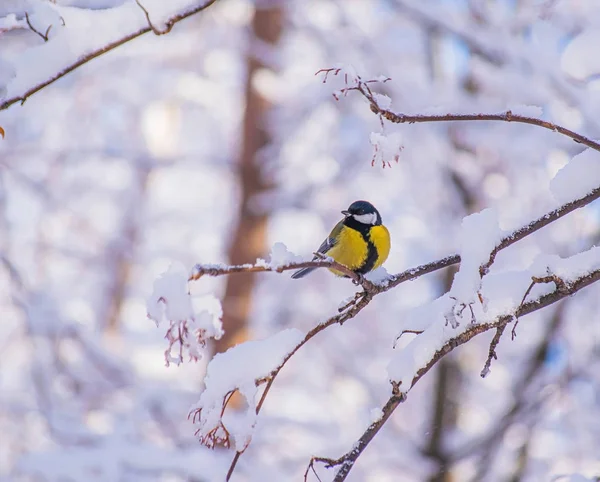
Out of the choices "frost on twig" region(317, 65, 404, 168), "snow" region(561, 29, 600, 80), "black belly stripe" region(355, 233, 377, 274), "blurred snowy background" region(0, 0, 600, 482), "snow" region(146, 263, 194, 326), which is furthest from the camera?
"blurred snowy background" region(0, 0, 600, 482)

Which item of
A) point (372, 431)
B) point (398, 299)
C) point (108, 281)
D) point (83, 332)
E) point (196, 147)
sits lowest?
point (108, 281)

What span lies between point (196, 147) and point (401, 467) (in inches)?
251

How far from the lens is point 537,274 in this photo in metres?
1.10

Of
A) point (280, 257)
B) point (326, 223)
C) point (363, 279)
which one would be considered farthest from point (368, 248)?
point (326, 223)

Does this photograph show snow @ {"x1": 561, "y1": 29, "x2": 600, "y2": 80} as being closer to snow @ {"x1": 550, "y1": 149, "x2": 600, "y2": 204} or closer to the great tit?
snow @ {"x1": 550, "y1": 149, "x2": 600, "y2": 204}

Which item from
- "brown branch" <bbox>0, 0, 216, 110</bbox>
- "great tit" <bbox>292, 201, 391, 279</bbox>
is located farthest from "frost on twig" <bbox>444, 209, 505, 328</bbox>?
"great tit" <bbox>292, 201, 391, 279</bbox>

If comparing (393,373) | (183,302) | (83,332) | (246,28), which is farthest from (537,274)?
(246,28)

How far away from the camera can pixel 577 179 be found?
45.7 inches

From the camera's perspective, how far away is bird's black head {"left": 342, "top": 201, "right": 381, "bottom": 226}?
9.30 feet

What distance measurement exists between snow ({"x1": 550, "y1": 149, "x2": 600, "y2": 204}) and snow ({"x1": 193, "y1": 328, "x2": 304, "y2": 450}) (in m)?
0.54

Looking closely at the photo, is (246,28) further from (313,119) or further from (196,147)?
(196,147)

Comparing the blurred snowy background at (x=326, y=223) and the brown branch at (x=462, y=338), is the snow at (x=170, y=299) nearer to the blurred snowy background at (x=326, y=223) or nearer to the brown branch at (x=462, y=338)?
A: the brown branch at (x=462, y=338)

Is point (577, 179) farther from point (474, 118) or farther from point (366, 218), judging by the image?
point (366, 218)

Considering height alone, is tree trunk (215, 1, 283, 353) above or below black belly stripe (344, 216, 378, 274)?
below
